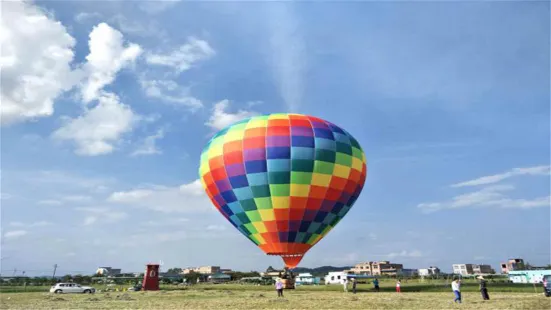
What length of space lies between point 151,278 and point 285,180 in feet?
80.8

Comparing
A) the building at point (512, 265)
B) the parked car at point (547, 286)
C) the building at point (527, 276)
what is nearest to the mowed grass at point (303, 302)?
the parked car at point (547, 286)

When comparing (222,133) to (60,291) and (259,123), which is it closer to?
(259,123)

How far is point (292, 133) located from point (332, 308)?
19.6 metres

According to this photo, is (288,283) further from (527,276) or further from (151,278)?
(527,276)

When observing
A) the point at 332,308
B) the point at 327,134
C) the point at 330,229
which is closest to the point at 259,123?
the point at 327,134

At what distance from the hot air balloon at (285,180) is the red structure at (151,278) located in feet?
54.3

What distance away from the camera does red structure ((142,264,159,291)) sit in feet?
159

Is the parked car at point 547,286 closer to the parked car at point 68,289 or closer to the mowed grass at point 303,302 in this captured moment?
the mowed grass at point 303,302

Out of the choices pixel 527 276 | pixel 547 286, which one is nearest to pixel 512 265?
pixel 527 276

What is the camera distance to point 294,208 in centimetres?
3634

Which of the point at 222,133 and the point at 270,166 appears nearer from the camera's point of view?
the point at 270,166

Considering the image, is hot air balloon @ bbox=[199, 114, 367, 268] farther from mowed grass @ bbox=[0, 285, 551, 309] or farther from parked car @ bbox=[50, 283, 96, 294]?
parked car @ bbox=[50, 283, 96, 294]

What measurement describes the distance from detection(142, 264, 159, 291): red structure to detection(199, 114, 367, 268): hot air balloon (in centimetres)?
1657

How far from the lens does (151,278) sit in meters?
49.2
